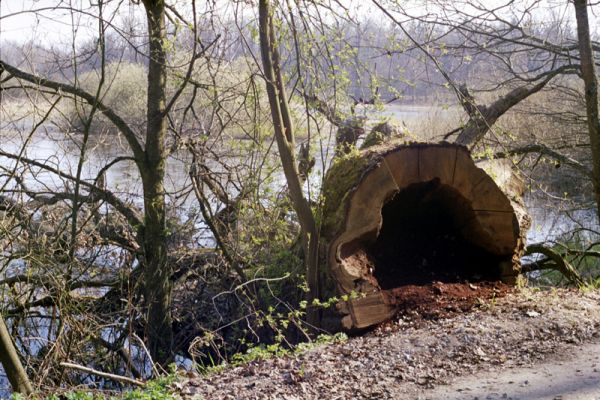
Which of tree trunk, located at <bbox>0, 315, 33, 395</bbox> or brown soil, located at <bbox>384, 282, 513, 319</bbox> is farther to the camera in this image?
brown soil, located at <bbox>384, 282, 513, 319</bbox>

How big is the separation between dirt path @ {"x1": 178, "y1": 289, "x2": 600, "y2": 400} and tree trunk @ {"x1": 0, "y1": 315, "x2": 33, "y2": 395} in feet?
4.00

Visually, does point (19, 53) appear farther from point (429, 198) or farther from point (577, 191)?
point (577, 191)

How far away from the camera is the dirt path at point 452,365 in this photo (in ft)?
13.8

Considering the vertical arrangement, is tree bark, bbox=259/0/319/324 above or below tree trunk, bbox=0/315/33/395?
above

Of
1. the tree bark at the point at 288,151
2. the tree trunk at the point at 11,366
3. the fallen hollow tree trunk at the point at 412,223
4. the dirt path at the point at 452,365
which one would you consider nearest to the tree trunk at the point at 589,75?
the fallen hollow tree trunk at the point at 412,223

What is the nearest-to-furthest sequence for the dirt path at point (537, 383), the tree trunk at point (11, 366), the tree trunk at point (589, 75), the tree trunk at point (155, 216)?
1. the dirt path at point (537, 383)
2. the tree trunk at point (11, 366)
3. the tree trunk at point (155, 216)
4. the tree trunk at point (589, 75)

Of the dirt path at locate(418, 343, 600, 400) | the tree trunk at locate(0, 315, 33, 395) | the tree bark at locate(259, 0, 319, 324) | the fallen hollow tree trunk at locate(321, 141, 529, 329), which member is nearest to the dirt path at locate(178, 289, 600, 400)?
the dirt path at locate(418, 343, 600, 400)

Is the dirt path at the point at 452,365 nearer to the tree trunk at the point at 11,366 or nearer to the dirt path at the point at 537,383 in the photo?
the dirt path at the point at 537,383

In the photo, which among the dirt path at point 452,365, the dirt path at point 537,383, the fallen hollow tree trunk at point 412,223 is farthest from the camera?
the fallen hollow tree trunk at point 412,223

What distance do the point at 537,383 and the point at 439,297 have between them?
1866mm

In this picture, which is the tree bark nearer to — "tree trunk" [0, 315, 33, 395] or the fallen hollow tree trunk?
the fallen hollow tree trunk

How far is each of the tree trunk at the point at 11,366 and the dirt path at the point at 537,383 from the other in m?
2.73

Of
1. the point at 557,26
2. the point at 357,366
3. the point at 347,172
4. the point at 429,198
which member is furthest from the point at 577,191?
the point at 357,366

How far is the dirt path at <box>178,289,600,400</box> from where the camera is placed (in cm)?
421
